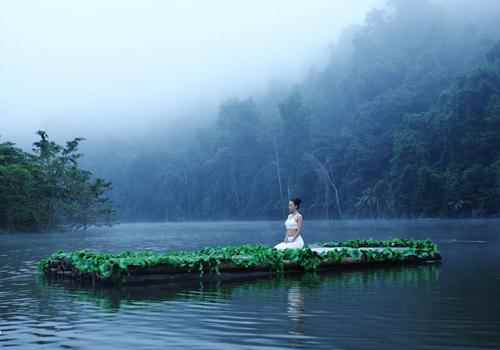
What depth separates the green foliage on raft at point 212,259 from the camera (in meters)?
14.7

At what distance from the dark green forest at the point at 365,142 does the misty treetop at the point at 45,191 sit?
0.86 m

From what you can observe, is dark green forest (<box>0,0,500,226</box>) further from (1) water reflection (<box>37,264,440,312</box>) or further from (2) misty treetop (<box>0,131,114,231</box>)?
(1) water reflection (<box>37,264,440,312</box>)

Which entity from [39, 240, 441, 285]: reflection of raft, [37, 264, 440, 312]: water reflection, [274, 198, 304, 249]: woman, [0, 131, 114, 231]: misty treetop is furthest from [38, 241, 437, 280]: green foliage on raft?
[0, 131, 114, 231]: misty treetop

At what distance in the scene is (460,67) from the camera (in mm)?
105625

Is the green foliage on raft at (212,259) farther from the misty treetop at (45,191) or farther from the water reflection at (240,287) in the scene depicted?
the misty treetop at (45,191)

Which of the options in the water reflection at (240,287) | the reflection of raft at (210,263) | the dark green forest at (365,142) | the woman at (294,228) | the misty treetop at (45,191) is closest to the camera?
the water reflection at (240,287)

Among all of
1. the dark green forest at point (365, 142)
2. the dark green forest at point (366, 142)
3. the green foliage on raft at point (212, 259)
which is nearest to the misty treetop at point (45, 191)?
the dark green forest at point (365, 142)

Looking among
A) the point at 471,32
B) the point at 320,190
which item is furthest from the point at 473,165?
the point at 471,32

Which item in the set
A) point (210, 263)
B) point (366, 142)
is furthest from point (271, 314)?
point (366, 142)

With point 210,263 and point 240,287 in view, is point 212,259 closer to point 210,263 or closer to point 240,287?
point 210,263

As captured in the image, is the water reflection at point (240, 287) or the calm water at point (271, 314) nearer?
the calm water at point (271, 314)

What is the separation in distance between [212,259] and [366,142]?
81.3m

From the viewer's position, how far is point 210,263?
15.5 meters

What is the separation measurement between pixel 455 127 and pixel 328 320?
238ft
